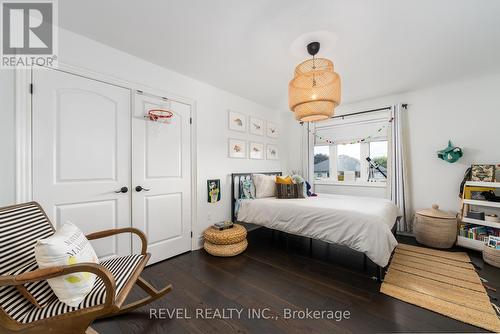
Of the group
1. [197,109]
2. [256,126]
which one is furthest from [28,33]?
[256,126]

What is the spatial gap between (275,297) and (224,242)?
3.19 ft

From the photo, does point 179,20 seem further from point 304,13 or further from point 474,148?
point 474,148

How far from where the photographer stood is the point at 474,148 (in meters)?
2.84

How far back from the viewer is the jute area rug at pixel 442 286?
1528 mm

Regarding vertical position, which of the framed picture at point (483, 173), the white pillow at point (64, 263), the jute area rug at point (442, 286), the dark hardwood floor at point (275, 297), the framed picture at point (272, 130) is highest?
the framed picture at point (272, 130)

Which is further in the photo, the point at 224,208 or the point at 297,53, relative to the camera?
the point at 224,208

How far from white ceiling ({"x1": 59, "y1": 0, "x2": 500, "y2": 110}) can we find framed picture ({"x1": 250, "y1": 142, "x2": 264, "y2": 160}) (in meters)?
1.33

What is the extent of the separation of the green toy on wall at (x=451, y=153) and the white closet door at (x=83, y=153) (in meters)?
4.25

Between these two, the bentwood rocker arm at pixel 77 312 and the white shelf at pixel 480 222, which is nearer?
the bentwood rocker arm at pixel 77 312

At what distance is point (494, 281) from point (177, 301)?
2989 millimetres

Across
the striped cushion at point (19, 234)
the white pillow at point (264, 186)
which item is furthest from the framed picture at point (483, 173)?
the striped cushion at point (19, 234)

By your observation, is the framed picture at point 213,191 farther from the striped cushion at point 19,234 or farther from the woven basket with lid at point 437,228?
the woven basket with lid at point 437,228

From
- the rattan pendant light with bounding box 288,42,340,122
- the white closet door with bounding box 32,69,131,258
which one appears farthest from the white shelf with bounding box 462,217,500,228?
the white closet door with bounding box 32,69,131,258

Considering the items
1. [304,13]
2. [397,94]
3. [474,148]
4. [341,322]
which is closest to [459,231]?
[474,148]
